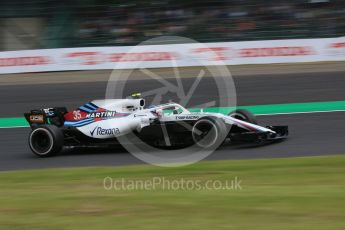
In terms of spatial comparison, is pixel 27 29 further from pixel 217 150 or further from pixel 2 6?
pixel 217 150

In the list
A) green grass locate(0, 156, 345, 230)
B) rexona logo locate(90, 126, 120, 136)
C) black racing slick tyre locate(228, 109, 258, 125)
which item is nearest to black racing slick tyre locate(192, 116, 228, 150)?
black racing slick tyre locate(228, 109, 258, 125)

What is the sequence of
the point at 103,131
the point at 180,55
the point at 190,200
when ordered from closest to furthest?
the point at 190,200
the point at 103,131
the point at 180,55

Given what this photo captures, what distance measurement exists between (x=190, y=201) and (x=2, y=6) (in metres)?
20.4

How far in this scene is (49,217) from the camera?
555cm

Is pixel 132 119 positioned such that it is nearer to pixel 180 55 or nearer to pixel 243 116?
pixel 243 116

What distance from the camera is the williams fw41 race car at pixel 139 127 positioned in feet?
30.6

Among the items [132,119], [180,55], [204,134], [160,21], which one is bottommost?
[204,134]

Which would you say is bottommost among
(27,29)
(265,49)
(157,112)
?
(157,112)

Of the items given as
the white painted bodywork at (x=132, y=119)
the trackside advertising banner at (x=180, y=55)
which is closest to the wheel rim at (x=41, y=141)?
the white painted bodywork at (x=132, y=119)

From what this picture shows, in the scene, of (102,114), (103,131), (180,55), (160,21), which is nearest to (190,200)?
(103,131)

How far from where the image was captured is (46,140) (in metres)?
9.89

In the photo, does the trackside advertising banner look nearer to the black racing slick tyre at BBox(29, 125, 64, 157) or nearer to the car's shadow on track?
the car's shadow on track

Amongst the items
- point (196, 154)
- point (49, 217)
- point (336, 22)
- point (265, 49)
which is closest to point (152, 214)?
point (49, 217)

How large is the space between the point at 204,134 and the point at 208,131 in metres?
0.08
